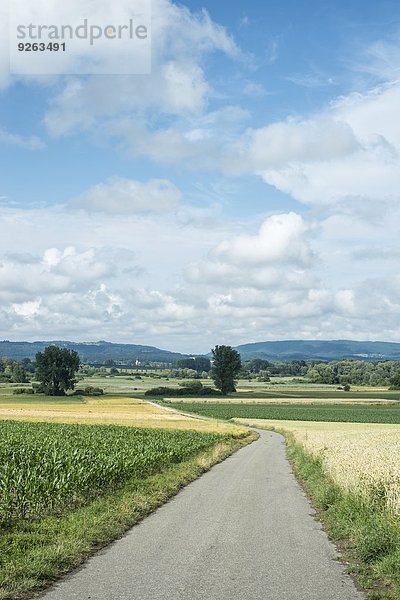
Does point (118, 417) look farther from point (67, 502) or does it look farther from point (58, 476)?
point (67, 502)

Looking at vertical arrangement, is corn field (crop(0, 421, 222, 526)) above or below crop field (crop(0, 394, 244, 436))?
above

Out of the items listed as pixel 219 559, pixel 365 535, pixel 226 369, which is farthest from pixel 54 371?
pixel 219 559

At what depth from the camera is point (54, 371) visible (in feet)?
500

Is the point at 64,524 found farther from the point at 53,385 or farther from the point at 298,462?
the point at 53,385

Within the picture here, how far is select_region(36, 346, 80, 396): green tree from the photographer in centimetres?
15288

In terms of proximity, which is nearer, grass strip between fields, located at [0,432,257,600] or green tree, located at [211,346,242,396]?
grass strip between fields, located at [0,432,257,600]

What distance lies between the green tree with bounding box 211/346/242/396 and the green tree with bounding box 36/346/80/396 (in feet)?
120

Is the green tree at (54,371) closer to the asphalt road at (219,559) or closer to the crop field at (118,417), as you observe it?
the crop field at (118,417)

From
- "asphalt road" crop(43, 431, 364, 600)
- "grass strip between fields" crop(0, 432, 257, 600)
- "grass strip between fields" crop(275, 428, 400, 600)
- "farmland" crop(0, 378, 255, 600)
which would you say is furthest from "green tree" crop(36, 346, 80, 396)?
"grass strip between fields" crop(275, 428, 400, 600)

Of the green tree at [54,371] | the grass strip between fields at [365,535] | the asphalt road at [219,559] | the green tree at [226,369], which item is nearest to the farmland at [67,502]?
the asphalt road at [219,559]

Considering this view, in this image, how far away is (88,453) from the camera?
923 inches

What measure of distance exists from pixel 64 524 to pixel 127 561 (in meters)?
3.41

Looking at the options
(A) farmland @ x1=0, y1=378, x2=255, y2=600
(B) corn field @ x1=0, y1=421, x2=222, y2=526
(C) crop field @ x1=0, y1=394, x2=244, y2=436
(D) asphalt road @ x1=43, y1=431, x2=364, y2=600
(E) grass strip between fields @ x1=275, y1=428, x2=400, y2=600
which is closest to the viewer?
(D) asphalt road @ x1=43, y1=431, x2=364, y2=600

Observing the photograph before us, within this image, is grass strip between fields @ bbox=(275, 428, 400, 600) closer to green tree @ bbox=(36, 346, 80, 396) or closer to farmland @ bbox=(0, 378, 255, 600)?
farmland @ bbox=(0, 378, 255, 600)
